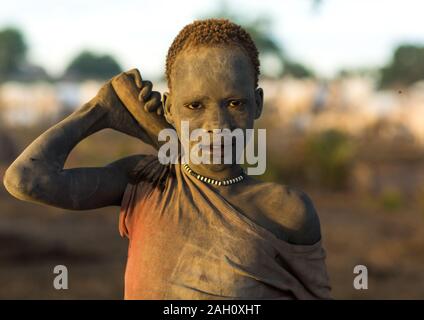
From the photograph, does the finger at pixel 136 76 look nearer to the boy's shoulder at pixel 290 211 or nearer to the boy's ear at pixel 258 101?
the boy's ear at pixel 258 101

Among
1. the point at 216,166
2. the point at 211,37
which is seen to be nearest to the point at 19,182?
the point at 216,166

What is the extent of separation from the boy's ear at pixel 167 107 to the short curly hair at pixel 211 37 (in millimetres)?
69

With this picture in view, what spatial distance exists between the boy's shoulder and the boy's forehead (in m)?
0.38

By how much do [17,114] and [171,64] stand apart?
30.7m

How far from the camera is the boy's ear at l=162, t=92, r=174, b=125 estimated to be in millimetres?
2514

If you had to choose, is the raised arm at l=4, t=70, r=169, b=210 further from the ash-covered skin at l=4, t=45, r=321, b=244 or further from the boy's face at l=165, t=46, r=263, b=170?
the boy's face at l=165, t=46, r=263, b=170

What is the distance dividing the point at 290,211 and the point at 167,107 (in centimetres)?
55

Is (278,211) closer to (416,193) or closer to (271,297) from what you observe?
(271,297)

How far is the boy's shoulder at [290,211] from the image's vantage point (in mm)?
2469

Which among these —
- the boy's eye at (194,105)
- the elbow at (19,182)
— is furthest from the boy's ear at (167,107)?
the elbow at (19,182)

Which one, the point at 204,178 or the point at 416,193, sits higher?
the point at 416,193

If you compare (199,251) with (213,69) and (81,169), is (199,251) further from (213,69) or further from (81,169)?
(213,69)

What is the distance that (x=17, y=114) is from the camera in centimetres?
3203
